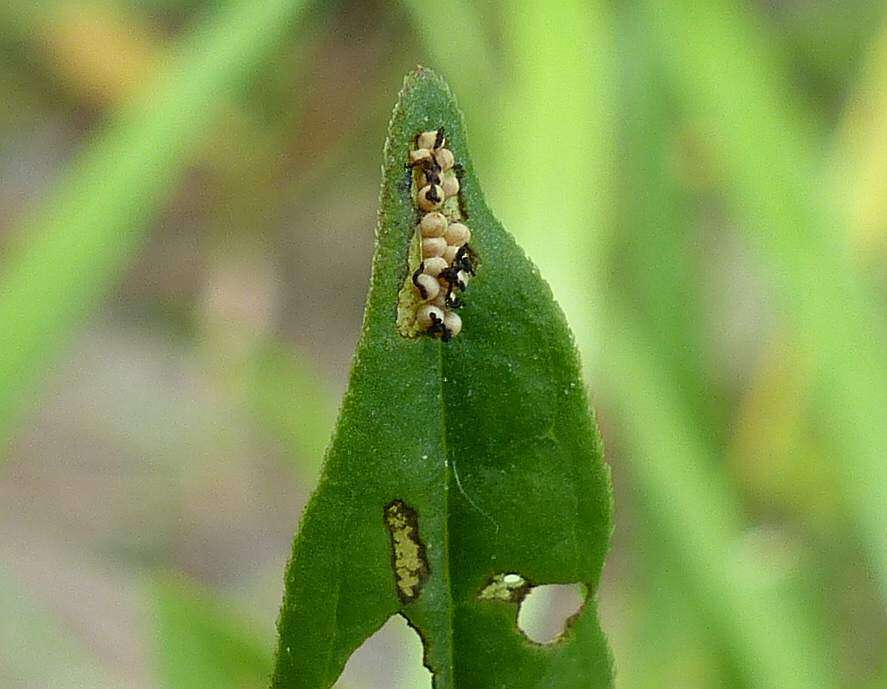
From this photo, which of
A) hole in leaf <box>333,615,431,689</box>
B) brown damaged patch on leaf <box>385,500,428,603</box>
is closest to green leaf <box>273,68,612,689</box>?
brown damaged patch on leaf <box>385,500,428,603</box>

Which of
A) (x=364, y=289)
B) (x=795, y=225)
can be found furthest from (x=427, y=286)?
(x=364, y=289)

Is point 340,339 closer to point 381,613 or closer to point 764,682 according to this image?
point 764,682

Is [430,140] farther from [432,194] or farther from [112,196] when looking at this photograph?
[112,196]

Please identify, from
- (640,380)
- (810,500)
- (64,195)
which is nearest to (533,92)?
(640,380)

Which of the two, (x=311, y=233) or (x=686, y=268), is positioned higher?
(x=311, y=233)

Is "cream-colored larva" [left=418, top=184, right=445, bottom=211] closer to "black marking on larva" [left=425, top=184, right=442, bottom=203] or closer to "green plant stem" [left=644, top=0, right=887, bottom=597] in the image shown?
"black marking on larva" [left=425, top=184, right=442, bottom=203]

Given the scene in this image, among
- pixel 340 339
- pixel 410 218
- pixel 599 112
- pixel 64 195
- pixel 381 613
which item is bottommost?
pixel 381 613

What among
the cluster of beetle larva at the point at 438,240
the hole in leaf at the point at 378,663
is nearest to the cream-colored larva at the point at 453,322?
the cluster of beetle larva at the point at 438,240
